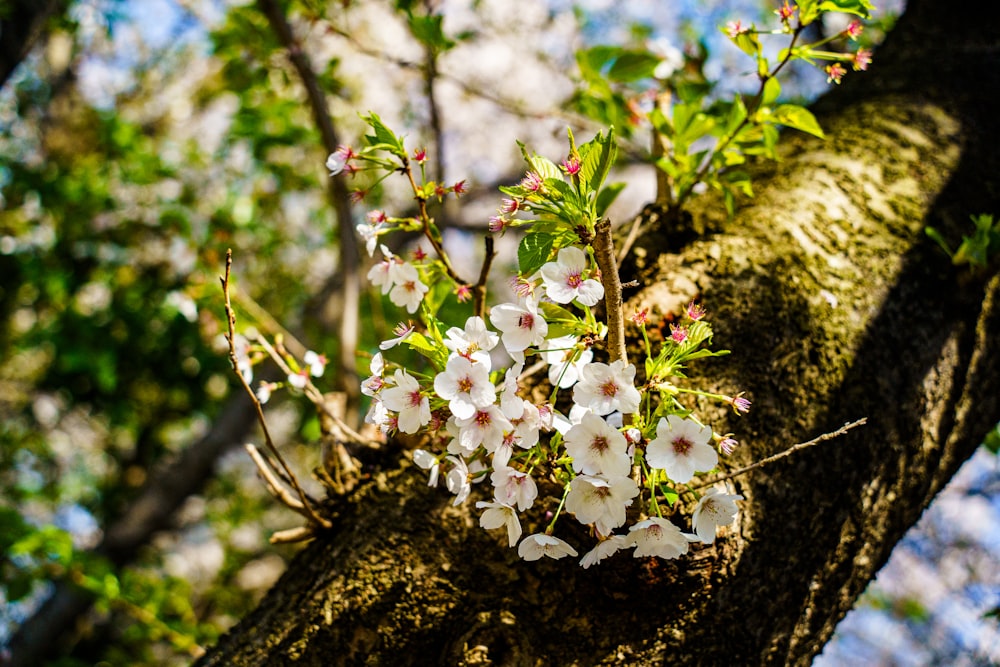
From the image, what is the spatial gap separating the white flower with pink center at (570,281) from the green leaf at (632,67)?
32.7 inches

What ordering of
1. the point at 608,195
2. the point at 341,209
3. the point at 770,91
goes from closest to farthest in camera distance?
the point at 770,91
the point at 608,195
the point at 341,209

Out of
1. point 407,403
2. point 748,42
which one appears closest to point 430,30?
point 748,42

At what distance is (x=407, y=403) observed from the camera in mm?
812

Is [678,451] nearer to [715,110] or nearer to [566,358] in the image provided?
[566,358]

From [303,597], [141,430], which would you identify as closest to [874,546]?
[303,597]

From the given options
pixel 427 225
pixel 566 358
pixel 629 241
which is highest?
pixel 629 241

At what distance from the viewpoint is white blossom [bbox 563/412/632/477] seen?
0.72m

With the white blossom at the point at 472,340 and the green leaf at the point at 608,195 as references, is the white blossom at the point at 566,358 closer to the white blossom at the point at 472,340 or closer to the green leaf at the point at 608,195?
the white blossom at the point at 472,340

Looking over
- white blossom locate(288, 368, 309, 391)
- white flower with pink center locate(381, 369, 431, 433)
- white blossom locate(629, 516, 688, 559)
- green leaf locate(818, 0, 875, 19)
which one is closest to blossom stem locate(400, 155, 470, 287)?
white flower with pink center locate(381, 369, 431, 433)

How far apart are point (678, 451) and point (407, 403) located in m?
0.33

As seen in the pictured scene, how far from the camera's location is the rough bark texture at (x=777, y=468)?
0.92 m

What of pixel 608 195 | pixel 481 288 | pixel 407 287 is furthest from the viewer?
pixel 608 195

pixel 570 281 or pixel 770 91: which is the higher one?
pixel 770 91

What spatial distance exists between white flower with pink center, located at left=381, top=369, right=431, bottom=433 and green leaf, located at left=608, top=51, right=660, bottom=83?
0.97m
